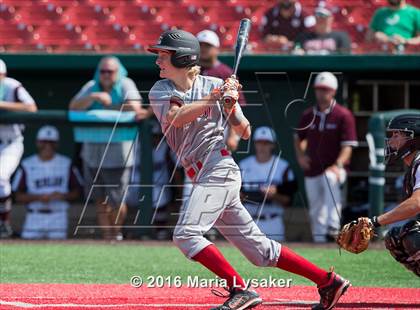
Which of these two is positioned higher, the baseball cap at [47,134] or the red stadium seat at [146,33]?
the red stadium seat at [146,33]

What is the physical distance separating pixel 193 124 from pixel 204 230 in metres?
0.59

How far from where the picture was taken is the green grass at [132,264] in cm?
696

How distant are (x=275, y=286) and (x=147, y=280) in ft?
3.00

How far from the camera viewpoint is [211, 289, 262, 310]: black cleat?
4988mm

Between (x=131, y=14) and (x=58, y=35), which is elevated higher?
(x=131, y=14)

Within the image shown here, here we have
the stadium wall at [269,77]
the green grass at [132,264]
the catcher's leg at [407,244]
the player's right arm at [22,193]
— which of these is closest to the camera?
the catcher's leg at [407,244]

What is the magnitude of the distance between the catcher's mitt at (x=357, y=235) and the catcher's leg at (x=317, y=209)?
13.4 ft

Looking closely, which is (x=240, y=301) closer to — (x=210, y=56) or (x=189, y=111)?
(x=189, y=111)

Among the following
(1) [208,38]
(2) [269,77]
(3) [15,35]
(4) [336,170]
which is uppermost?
(3) [15,35]

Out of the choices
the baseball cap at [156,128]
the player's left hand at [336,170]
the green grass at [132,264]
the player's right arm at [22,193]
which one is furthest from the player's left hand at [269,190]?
the player's right arm at [22,193]

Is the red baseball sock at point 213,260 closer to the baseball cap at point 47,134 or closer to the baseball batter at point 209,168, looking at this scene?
the baseball batter at point 209,168

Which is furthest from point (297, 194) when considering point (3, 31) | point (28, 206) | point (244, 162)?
point (3, 31)

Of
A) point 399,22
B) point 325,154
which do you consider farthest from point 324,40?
point 325,154

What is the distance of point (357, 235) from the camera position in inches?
201
